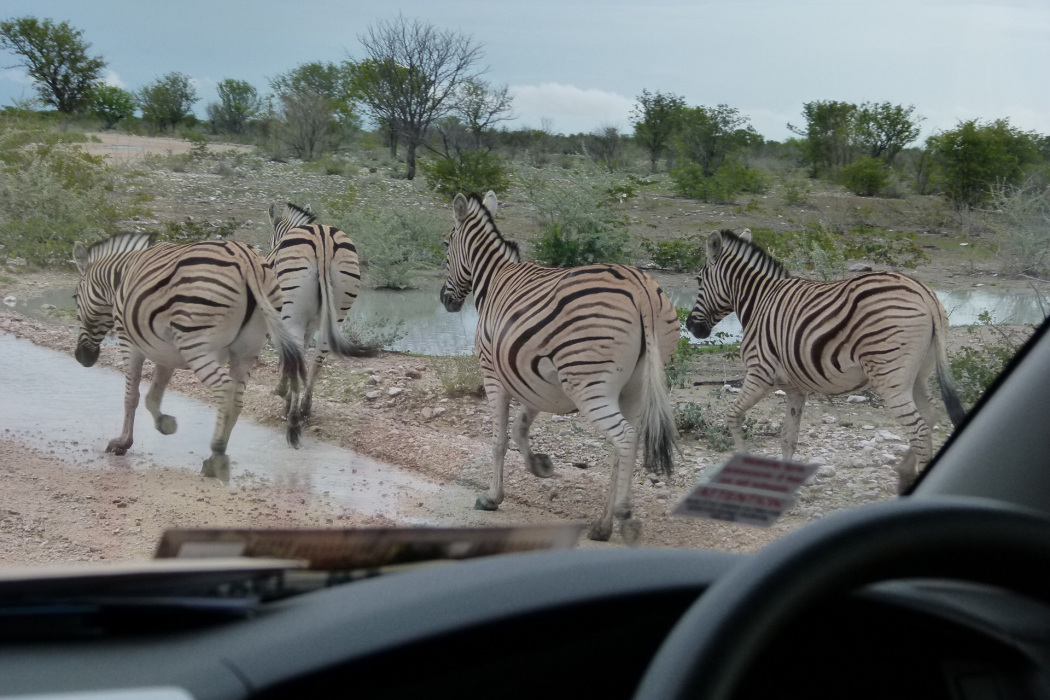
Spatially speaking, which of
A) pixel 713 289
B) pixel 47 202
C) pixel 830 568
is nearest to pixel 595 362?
pixel 713 289

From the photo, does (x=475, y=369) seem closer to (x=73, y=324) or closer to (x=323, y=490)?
(x=323, y=490)

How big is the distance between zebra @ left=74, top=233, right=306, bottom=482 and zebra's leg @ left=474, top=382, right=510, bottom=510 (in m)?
1.25

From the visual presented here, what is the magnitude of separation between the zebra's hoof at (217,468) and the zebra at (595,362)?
4.29 ft

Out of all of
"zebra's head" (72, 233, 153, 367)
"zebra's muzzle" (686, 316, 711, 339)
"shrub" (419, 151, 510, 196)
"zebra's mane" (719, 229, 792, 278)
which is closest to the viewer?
"zebra's head" (72, 233, 153, 367)

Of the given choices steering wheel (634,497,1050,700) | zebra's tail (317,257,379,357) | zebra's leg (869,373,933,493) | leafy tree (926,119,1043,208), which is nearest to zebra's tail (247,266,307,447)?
zebra's tail (317,257,379,357)

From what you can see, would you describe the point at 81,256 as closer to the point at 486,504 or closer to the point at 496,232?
the point at 496,232

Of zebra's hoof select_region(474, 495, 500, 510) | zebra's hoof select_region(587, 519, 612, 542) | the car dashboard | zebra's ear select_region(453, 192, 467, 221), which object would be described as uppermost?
zebra's ear select_region(453, 192, 467, 221)

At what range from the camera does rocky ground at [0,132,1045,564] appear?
3.80 metres

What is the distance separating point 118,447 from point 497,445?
6.78 ft

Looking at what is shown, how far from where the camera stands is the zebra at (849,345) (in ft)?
16.3

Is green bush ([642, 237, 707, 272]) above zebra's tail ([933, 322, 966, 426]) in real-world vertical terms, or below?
above

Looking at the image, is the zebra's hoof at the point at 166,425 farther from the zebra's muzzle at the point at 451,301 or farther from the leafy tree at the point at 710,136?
the leafy tree at the point at 710,136

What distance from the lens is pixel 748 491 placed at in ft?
4.15

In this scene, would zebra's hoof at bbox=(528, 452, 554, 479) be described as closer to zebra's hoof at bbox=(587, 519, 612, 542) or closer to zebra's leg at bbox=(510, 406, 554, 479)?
zebra's leg at bbox=(510, 406, 554, 479)
